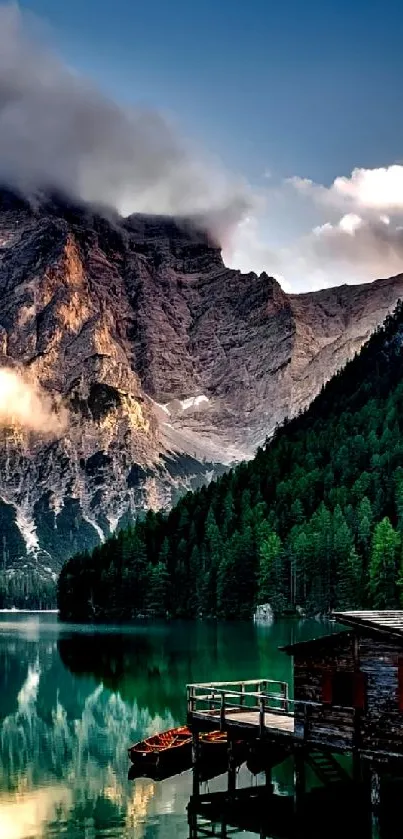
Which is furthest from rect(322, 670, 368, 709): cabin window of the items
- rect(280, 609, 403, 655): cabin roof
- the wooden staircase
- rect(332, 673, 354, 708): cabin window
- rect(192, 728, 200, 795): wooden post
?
rect(192, 728, 200, 795): wooden post

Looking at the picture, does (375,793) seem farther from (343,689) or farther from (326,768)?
(326,768)

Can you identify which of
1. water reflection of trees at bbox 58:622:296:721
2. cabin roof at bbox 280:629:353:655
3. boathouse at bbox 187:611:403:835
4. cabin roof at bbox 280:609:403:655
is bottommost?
water reflection of trees at bbox 58:622:296:721

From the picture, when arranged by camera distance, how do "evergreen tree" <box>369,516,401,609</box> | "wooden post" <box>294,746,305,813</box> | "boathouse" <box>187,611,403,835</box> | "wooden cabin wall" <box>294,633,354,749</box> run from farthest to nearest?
"evergreen tree" <box>369,516,401,609</box> → "wooden post" <box>294,746,305,813</box> → "wooden cabin wall" <box>294,633,354,749</box> → "boathouse" <box>187,611,403,835</box>

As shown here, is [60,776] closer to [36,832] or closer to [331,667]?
[36,832]

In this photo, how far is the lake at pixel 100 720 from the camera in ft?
163

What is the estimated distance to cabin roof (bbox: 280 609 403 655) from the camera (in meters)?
47.5

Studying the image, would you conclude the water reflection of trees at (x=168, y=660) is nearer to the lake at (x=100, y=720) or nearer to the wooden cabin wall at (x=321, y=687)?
the lake at (x=100, y=720)

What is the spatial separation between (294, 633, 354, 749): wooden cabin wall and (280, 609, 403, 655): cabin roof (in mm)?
144

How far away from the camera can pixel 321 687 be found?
51.0 m

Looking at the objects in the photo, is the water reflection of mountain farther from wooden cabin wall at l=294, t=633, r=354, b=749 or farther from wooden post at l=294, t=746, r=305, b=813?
wooden cabin wall at l=294, t=633, r=354, b=749

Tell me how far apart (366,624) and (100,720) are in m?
36.2

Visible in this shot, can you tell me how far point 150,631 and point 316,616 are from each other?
102 ft

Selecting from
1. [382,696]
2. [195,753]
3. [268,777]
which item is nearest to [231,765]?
[268,777]

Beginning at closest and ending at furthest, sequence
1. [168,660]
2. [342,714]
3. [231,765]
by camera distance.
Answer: [342,714] → [231,765] → [168,660]
